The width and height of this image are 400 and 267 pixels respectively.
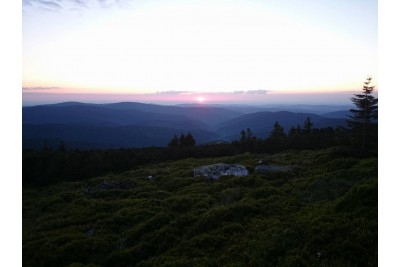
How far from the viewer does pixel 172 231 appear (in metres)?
12.1

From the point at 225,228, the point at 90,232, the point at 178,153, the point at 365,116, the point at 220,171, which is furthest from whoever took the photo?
the point at 178,153

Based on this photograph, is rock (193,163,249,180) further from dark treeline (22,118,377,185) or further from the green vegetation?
dark treeline (22,118,377,185)

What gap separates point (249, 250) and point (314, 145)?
48.6 m

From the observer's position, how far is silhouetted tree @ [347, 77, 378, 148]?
30.1 meters

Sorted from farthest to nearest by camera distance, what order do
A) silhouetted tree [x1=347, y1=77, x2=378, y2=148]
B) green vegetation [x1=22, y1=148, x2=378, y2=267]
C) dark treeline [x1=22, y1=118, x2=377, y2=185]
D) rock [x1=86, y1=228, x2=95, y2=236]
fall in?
dark treeline [x1=22, y1=118, x2=377, y2=185]
silhouetted tree [x1=347, y1=77, x2=378, y2=148]
rock [x1=86, y1=228, x2=95, y2=236]
green vegetation [x1=22, y1=148, x2=378, y2=267]

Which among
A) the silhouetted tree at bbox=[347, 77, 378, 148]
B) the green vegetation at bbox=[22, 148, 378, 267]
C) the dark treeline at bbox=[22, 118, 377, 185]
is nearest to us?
the green vegetation at bbox=[22, 148, 378, 267]

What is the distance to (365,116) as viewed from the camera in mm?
30781

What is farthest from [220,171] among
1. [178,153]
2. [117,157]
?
[178,153]

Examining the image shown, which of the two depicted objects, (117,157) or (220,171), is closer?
(220,171)

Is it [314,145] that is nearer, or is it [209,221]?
[209,221]

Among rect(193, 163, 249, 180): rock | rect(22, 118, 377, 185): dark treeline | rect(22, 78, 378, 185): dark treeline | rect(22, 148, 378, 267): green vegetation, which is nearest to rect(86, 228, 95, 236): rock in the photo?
rect(22, 148, 378, 267): green vegetation

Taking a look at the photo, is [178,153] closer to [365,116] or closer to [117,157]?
[117,157]
